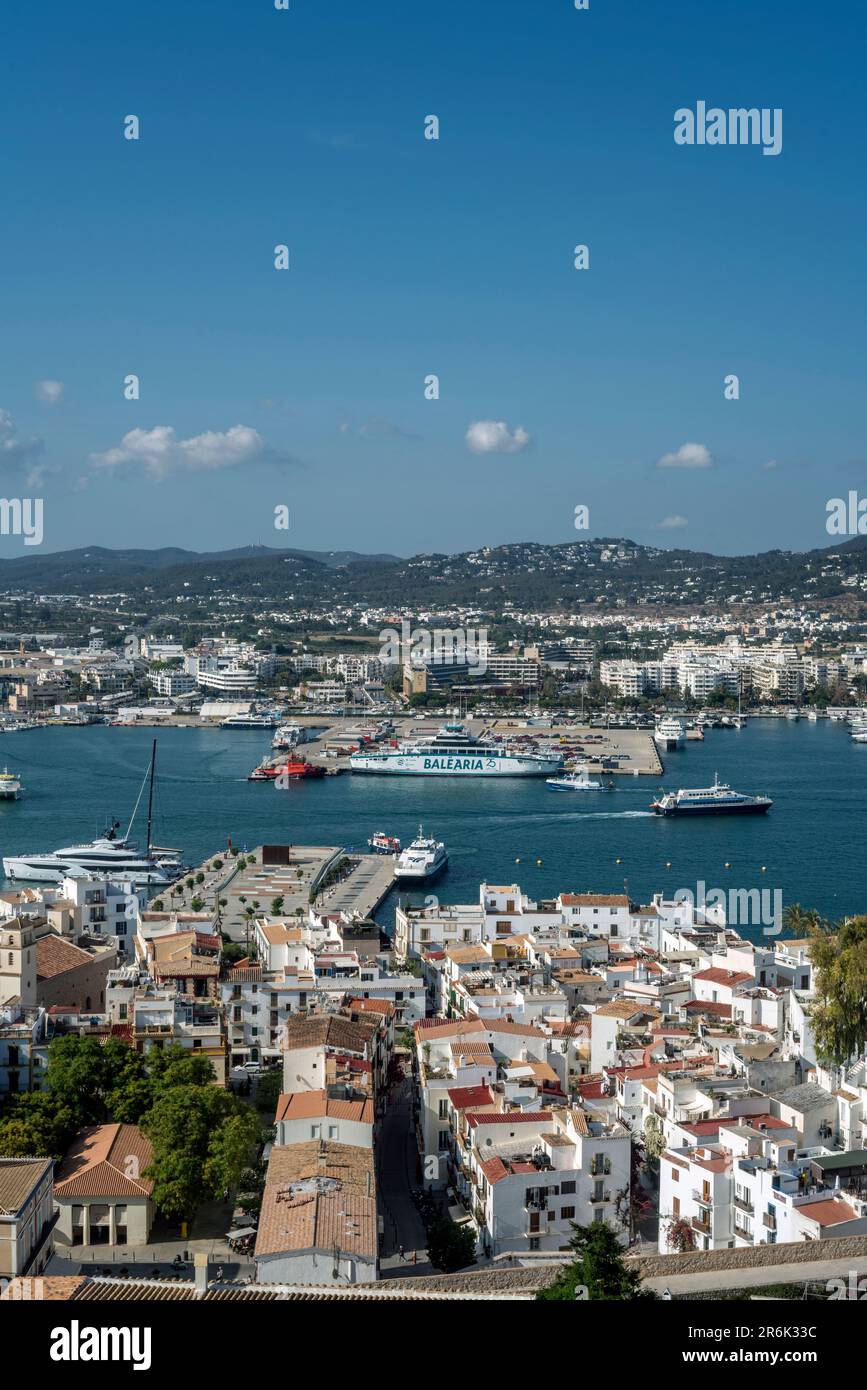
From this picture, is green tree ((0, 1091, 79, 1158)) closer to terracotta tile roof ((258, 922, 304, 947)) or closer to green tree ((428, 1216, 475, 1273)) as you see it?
green tree ((428, 1216, 475, 1273))

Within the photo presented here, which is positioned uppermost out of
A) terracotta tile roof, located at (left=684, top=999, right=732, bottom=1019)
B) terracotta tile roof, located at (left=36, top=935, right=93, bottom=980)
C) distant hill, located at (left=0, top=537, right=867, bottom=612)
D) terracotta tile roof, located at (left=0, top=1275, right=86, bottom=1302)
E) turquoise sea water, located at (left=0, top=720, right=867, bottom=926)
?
distant hill, located at (left=0, top=537, right=867, bottom=612)

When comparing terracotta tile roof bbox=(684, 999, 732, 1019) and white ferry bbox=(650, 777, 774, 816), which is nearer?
terracotta tile roof bbox=(684, 999, 732, 1019)

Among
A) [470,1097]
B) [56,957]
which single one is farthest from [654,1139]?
[56,957]

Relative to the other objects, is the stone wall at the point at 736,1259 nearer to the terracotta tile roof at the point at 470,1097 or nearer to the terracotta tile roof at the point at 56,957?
the terracotta tile roof at the point at 470,1097

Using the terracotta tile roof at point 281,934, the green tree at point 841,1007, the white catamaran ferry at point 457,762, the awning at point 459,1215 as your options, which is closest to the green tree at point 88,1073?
the awning at point 459,1215

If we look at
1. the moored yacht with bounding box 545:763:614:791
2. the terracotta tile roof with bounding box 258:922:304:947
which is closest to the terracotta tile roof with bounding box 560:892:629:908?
the terracotta tile roof with bounding box 258:922:304:947

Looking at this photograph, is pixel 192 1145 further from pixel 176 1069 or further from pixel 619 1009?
pixel 619 1009
